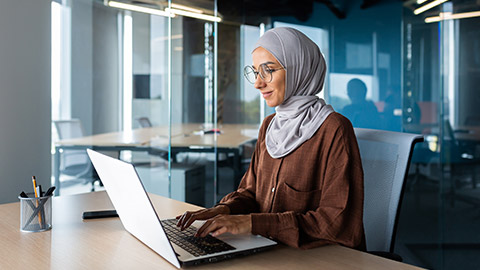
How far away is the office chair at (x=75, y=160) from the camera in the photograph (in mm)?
3459

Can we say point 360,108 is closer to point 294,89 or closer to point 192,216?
point 294,89

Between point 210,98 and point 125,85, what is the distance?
2.61 feet

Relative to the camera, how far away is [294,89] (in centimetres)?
156

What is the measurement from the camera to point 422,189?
11.5ft

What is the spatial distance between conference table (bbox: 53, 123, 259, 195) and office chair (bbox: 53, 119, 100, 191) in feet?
0.12

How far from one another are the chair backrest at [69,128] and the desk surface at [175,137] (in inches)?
1.6

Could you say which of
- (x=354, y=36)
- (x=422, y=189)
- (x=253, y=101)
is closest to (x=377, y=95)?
(x=354, y=36)

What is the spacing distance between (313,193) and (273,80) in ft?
1.28

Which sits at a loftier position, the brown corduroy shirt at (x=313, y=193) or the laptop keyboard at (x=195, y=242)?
the brown corduroy shirt at (x=313, y=193)

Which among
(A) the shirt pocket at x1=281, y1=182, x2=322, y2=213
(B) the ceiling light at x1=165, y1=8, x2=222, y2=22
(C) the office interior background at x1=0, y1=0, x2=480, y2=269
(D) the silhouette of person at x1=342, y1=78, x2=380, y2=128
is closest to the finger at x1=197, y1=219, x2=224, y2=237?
(A) the shirt pocket at x1=281, y1=182, x2=322, y2=213

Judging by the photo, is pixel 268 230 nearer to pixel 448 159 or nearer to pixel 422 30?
pixel 448 159

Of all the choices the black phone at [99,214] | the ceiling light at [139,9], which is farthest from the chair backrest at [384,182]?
the ceiling light at [139,9]

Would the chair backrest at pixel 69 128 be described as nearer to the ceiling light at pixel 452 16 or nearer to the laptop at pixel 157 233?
the laptop at pixel 157 233

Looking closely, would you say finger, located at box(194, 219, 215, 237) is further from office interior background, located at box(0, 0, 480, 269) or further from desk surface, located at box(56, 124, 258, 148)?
desk surface, located at box(56, 124, 258, 148)
